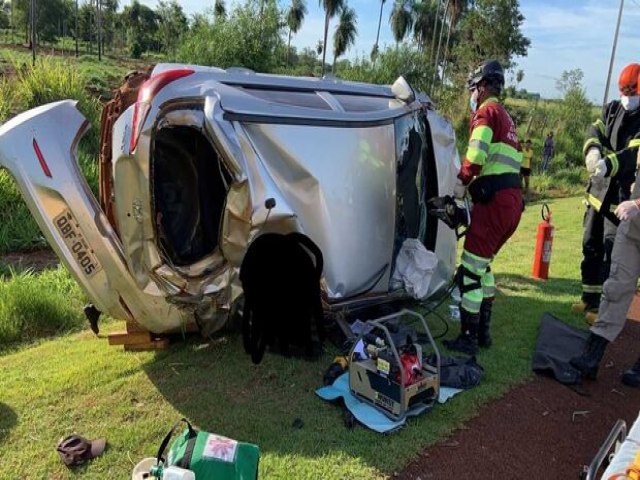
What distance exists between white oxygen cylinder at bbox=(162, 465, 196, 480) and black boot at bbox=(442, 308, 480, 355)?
289 cm

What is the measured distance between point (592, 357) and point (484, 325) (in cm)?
85

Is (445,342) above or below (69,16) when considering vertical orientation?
below

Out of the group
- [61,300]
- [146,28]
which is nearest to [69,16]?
[146,28]

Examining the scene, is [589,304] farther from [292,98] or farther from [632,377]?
[292,98]

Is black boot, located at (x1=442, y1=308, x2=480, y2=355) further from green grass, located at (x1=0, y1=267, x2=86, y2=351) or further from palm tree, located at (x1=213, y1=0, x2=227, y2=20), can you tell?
palm tree, located at (x1=213, y1=0, x2=227, y2=20)

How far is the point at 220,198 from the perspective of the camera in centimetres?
473

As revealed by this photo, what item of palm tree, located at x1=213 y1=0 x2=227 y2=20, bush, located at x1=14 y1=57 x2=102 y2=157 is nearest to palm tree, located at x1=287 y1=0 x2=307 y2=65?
palm tree, located at x1=213 y1=0 x2=227 y2=20

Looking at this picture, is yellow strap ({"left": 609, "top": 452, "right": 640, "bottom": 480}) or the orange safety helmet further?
the orange safety helmet

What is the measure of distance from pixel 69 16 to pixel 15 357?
245 ft

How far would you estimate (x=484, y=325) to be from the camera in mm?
4680

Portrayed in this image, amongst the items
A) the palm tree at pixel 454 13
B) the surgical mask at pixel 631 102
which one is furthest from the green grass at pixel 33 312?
the palm tree at pixel 454 13

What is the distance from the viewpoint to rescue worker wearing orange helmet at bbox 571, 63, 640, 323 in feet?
16.9

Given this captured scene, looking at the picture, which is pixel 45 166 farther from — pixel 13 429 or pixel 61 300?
pixel 61 300

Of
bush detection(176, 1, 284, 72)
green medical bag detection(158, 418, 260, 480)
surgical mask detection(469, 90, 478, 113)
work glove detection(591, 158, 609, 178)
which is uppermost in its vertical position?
bush detection(176, 1, 284, 72)
